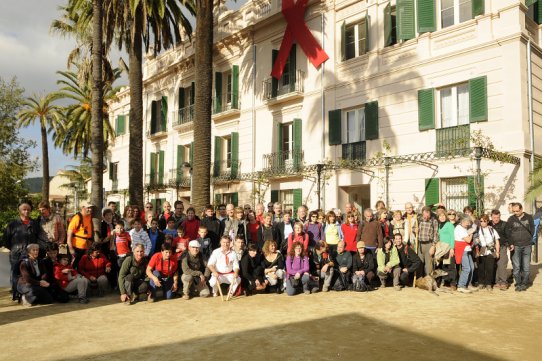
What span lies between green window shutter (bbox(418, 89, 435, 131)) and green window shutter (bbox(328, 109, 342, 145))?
348cm

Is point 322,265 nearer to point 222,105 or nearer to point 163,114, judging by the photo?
point 222,105

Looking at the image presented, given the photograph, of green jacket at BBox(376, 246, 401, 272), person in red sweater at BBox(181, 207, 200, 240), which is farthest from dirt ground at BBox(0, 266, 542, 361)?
person in red sweater at BBox(181, 207, 200, 240)

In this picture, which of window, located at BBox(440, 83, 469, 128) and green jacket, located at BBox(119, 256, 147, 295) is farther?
window, located at BBox(440, 83, 469, 128)

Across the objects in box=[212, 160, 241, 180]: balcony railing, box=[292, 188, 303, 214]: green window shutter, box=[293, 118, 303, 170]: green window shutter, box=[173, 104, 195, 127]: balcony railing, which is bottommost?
box=[292, 188, 303, 214]: green window shutter

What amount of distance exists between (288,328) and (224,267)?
3340 millimetres

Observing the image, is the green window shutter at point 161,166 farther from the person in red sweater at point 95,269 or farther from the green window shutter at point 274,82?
the person in red sweater at point 95,269

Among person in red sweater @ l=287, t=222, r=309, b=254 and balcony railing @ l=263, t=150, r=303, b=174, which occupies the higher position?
balcony railing @ l=263, t=150, r=303, b=174

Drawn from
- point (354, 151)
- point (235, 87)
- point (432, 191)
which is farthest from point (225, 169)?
point (432, 191)

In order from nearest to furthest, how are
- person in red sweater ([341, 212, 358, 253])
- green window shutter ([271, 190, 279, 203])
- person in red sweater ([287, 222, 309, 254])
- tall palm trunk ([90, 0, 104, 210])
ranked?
person in red sweater ([287, 222, 309, 254]) < person in red sweater ([341, 212, 358, 253]) < tall palm trunk ([90, 0, 104, 210]) < green window shutter ([271, 190, 279, 203])

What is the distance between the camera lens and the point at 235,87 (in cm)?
2348

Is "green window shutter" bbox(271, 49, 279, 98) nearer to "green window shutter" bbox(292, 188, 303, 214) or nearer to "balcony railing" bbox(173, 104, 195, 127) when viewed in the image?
"green window shutter" bbox(292, 188, 303, 214)

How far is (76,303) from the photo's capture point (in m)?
9.69

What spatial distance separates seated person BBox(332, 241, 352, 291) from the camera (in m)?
10.9

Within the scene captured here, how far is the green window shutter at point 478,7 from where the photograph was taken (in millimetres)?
15102
